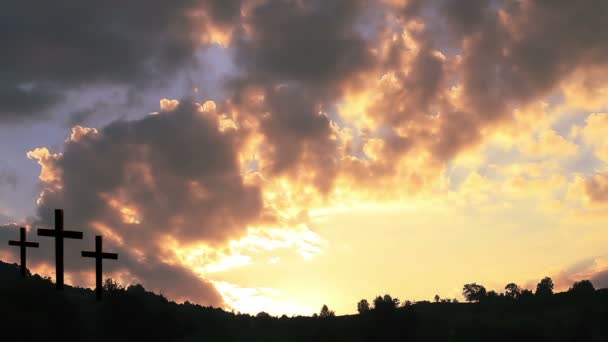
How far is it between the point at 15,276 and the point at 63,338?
155 feet

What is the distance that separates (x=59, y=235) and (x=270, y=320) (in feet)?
481

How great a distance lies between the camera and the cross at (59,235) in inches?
1447

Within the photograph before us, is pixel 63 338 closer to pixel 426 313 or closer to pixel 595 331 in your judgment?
pixel 426 313

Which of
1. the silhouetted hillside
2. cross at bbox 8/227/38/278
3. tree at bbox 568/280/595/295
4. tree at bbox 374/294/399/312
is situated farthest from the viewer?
tree at bbox 568/280/595/295

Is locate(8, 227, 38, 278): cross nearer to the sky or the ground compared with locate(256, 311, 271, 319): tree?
nearer to the ground

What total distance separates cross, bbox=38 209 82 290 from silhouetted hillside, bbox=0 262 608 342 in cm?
11045

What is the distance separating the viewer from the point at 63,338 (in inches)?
5674

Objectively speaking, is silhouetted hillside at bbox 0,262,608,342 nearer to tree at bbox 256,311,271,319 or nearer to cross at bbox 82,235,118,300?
tree at bbox 256,311,271,319

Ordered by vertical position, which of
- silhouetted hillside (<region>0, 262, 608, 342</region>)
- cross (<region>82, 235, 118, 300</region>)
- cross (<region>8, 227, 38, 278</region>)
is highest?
silhouetted hillside (<region>0, 262, 608, 342</region>)

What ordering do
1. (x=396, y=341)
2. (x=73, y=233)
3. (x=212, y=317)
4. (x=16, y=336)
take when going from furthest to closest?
(x=212, y=317)
(x=396, y=341)
(x=16, y=336)
(x=73, y=233)

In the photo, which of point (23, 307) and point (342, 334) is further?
point (342, 334)

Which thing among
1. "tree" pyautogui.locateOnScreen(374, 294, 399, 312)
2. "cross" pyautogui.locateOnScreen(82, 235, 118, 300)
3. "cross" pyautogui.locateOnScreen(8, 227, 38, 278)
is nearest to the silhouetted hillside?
"tree" pyautogui.locateOnScreen(374, 294, 399, 312)

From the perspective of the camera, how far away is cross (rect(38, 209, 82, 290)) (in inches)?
1447

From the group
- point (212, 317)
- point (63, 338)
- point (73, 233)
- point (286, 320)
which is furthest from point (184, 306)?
point (73, 233)
